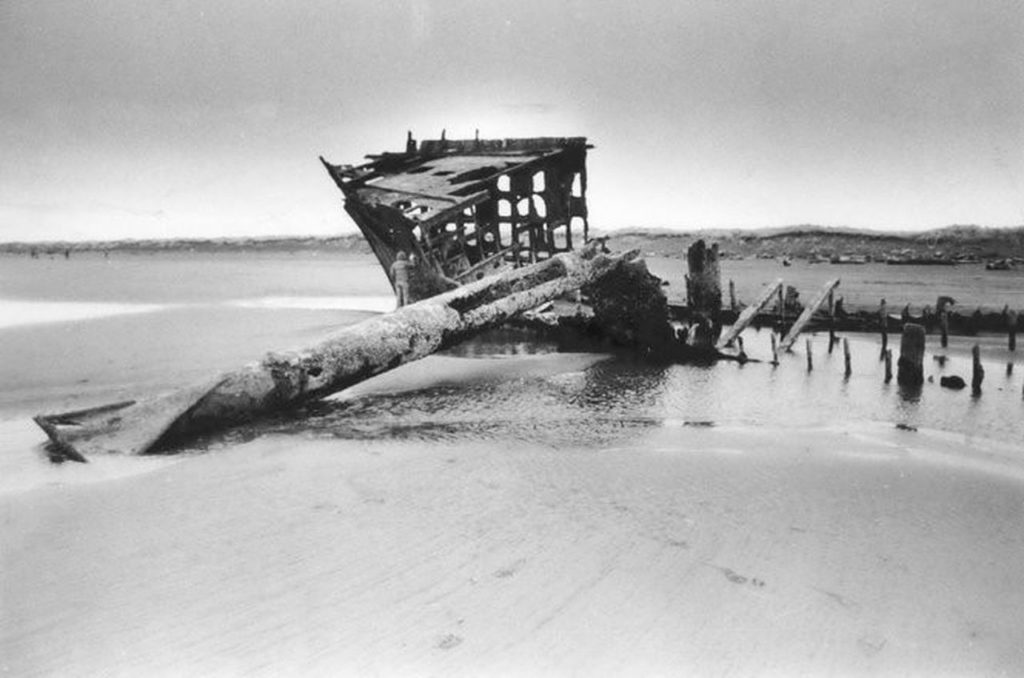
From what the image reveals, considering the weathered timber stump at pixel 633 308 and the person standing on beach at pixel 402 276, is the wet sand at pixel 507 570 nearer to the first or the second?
the weathered timber stump at pixel 633 308

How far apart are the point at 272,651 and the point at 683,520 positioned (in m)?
2.81

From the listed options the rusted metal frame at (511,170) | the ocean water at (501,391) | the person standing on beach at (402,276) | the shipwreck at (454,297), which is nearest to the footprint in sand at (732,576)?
the ocean water at (501,391)

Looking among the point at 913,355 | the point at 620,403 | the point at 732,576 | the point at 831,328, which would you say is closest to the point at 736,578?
the point at 732,576

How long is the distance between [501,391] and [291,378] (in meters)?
3.15

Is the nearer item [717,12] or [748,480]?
[748,480]

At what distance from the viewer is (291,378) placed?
21.4ft

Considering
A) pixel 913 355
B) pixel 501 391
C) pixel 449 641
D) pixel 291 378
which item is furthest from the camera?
pixel 913 355

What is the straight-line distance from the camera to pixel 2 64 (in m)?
5.26

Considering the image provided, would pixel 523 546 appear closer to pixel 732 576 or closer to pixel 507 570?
pixel 507 570

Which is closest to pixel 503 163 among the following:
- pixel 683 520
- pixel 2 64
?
pixel 2 64

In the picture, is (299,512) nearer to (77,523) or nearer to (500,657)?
(77,523)

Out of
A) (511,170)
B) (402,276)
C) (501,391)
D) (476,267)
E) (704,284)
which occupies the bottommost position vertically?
(501,391)

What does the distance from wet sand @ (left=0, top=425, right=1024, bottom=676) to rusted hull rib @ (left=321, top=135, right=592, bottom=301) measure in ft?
26.8

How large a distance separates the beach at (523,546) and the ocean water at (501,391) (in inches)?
3.5
